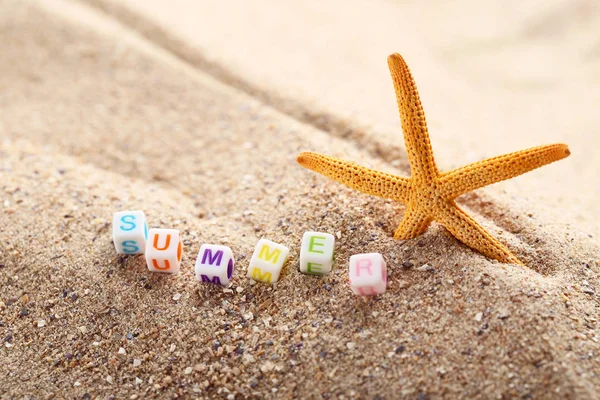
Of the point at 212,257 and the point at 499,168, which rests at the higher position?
the point at 499,168

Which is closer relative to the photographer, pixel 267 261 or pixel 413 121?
pixel 413 121

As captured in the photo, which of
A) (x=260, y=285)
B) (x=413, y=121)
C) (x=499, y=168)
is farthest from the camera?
(x=260, y=285)

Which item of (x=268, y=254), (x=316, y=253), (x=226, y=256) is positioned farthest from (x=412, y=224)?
(x=226, y=256)

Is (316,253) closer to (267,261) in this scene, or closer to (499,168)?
(267,261)

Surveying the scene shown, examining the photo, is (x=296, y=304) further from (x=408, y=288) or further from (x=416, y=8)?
(x=416, y=8)

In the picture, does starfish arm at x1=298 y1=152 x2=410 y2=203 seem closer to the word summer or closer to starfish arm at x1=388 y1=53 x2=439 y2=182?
starfish arm at x1=388 y1=53 x2=439 y2=182

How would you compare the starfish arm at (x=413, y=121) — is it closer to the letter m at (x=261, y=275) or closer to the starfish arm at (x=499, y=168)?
the starfish arm at (x=499, y=168)

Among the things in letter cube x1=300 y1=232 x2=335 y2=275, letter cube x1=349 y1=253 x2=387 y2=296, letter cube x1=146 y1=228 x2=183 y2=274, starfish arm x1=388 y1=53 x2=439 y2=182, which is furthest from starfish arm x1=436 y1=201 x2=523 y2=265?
letter cube x1=146 y1=228 x2=183 y2=274
